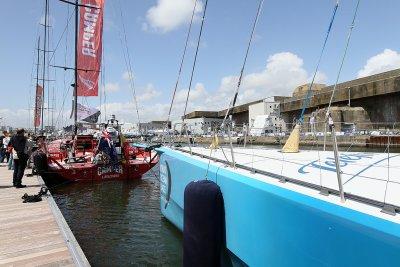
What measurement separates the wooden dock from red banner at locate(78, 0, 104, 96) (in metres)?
9.34

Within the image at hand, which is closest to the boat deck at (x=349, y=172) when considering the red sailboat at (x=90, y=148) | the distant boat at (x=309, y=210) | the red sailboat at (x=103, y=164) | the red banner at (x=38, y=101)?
the distant boat at (x=309, y=210)

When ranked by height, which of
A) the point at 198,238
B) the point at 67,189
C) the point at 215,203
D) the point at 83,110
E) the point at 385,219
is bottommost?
the point at 67,189

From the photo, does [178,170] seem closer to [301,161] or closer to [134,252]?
[134,252]

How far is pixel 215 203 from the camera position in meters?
4.49

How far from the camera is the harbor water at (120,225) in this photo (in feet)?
21.2

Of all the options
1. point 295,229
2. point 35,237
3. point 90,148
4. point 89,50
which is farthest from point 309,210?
point 90,148

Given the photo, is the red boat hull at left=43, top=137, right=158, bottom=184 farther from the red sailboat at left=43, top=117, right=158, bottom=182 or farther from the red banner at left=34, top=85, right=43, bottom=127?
the red banner at left=34, top=85, right=43, bottom=127

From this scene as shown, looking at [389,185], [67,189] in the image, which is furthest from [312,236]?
[67,189]

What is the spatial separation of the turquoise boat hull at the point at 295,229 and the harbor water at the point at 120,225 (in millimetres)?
2296

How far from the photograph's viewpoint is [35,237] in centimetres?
589

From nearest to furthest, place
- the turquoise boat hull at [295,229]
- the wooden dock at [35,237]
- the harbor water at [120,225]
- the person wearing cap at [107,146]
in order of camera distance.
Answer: the turquoise boat hull at [295,229] < the wooden dock at [35,237] < the harbor water at [120,225] < the person wearing cap at [107,146]

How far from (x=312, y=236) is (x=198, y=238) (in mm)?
1715

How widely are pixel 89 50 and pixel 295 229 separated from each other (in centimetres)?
1620

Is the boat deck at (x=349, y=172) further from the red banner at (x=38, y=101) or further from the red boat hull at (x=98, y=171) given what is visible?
the red banner at (x=38, y=101)
